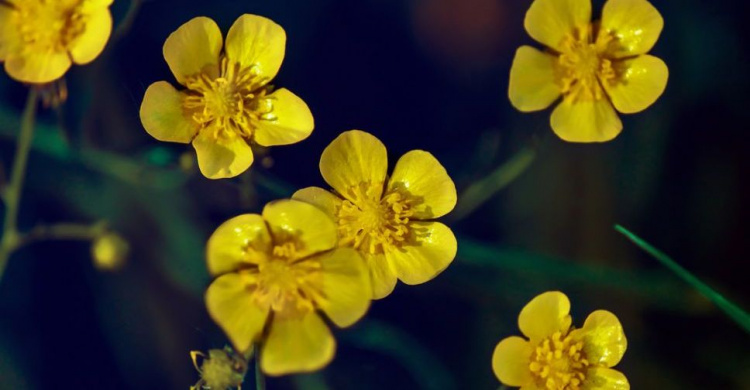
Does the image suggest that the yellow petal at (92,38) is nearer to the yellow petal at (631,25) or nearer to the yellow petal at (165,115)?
the yellow petal at (165,115)

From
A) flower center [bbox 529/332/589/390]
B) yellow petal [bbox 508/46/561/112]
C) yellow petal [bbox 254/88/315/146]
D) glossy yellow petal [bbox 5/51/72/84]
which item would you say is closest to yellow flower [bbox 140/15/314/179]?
yellow petal [bbox 254/88/315/146]

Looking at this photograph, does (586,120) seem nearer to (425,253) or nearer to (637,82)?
(637,82)

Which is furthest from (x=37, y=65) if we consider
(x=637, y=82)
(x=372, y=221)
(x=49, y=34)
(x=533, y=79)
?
(x=637, y=82)

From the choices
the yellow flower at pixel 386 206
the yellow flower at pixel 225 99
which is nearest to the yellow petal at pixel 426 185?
the yellow flower at pixel 386 206

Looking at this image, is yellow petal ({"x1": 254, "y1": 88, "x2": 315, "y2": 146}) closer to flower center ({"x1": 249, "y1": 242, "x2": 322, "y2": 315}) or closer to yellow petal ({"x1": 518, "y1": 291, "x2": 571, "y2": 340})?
flower center ({"x1": 249, "y1": 242, "x2": 322, "y2": 315})

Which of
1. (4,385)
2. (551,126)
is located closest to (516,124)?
(551,126)

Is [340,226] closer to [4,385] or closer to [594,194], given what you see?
[594,194]
